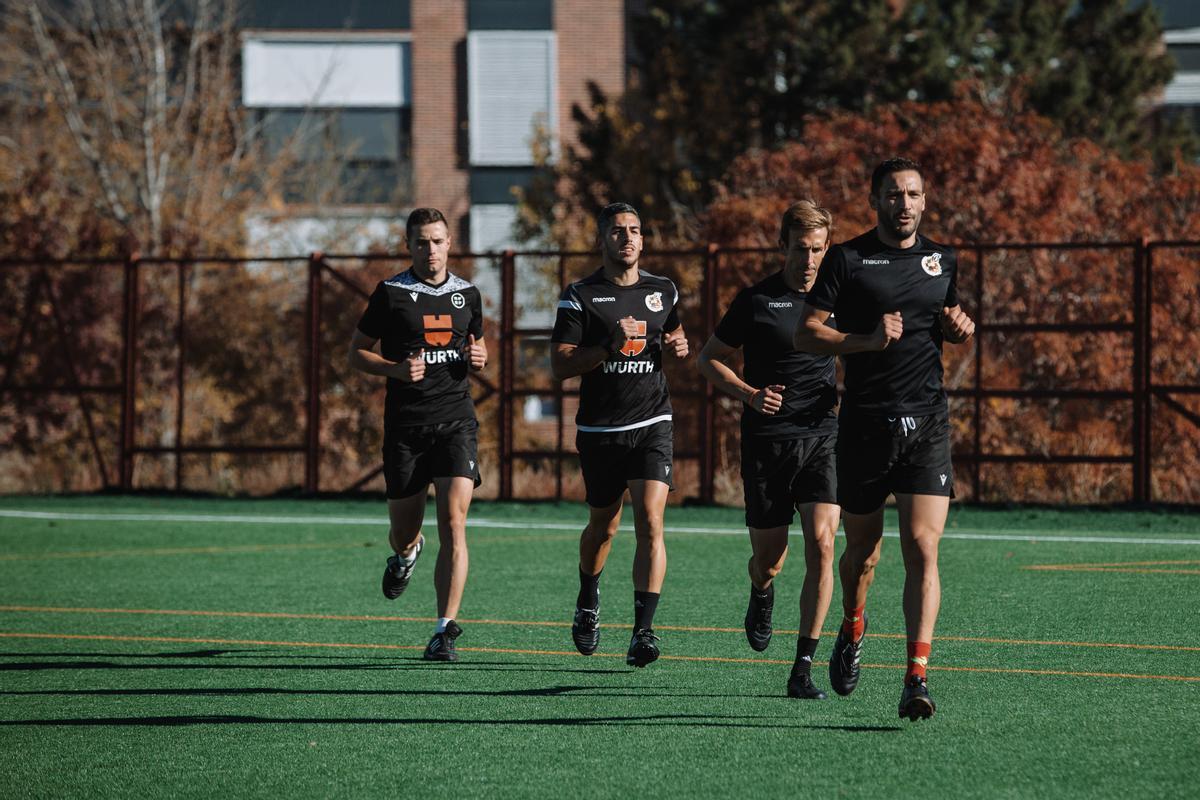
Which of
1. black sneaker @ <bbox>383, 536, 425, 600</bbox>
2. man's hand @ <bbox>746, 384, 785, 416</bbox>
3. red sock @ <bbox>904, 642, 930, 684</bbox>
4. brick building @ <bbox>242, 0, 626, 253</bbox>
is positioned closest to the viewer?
red sock @ <bbox>904, 642, 930, 684</bbox>

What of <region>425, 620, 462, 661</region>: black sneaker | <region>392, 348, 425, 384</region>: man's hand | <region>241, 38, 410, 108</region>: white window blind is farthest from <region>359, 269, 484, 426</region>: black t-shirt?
<region>241, 38, 410, 108</region>: white window blind

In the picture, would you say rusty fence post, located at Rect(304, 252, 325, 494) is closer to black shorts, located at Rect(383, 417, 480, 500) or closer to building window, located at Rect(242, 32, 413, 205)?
black shorts, located at Rect(383, 417, 480, 500)

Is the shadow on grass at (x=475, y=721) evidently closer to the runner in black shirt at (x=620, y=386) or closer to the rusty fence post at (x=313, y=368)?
the runner in black shirt at (x=620, y=386)

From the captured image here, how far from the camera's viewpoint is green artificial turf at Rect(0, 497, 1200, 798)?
6270mm

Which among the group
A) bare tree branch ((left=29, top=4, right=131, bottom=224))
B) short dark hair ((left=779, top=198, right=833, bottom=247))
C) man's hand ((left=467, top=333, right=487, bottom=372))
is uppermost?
bare tree branch ((left=29, top=4, right=131, bottom=224))

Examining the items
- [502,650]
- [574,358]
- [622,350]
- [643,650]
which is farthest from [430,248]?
[643,650]

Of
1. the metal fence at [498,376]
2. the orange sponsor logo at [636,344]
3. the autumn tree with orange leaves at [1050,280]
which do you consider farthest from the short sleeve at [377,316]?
the autumn tree with orange leaves at [1050,280]

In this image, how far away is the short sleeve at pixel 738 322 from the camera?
858cm

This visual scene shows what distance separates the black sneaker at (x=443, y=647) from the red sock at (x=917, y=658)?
2774 mm

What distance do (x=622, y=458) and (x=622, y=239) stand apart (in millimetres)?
1098

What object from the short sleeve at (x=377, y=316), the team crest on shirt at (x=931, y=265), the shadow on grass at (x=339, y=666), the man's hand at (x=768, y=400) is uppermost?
the team crest on shirt at (x=931, y=265)

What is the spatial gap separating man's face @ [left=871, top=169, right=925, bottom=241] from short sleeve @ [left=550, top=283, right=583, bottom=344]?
205cm

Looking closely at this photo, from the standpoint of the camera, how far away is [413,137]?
3812 cm

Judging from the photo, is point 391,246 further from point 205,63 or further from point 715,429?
point 715,429
